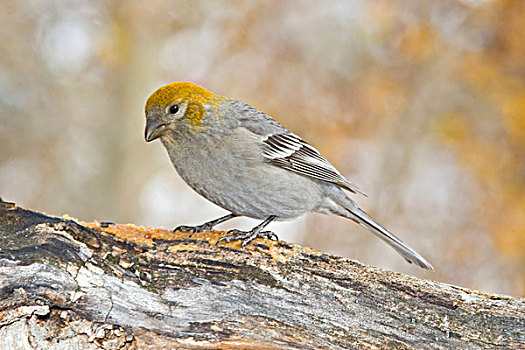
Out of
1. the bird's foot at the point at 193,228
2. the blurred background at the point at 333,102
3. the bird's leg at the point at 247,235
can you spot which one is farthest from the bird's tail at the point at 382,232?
the blurred background at the point at 333,102

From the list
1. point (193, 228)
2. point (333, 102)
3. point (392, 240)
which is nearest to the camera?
point (193, 228)

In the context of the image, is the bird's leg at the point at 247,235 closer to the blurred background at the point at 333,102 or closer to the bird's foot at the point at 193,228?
the bird's foot at the point at 193,228

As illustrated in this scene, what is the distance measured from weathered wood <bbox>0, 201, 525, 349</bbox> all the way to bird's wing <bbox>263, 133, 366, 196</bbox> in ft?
→ 3.46

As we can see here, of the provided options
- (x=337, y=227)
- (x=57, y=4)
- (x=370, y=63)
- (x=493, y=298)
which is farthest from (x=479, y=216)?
(x=57, y=4)

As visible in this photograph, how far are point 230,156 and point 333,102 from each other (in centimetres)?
420

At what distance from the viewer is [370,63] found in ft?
25.9

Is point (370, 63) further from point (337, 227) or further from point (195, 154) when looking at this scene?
point (195, 154)

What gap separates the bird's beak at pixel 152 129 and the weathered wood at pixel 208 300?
2.70 feet

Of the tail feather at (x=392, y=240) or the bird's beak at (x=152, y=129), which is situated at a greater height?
the tail feather at (x=392, y=240)

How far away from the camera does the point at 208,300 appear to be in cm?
300

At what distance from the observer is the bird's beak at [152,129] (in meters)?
3.88

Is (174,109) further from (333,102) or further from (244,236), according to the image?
(333,102)

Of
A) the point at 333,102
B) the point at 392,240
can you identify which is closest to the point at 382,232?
the point at 392,240

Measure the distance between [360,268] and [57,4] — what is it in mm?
6874
